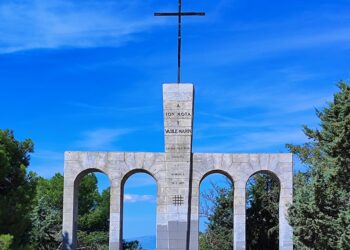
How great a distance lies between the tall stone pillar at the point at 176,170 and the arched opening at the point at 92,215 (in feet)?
68.2

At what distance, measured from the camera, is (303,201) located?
81.1 feet

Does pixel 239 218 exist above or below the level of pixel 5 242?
above

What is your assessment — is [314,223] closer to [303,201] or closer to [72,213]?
[303,201]

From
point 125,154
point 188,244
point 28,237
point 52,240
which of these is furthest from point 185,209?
point 52,240

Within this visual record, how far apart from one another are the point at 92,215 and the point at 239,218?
2941cm

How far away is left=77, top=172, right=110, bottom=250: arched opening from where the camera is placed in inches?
1857

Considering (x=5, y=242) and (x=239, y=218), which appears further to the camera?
(x=239, y=218)

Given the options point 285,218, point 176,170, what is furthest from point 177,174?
point 285,218

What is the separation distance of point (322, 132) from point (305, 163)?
1311 centimetres

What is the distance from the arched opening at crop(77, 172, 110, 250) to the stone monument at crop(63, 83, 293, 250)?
797 inches

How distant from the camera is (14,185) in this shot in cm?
2386

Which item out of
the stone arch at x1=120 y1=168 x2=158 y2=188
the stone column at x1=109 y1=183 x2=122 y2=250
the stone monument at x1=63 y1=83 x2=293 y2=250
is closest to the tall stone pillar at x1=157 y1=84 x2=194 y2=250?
the stone monument at x1=63 y1=83 x2=293 y2=250

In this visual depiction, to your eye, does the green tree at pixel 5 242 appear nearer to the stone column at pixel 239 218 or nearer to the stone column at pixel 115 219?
the stone column at pixel 115 219

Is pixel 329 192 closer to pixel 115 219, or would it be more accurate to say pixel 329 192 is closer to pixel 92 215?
pixel 115 219
